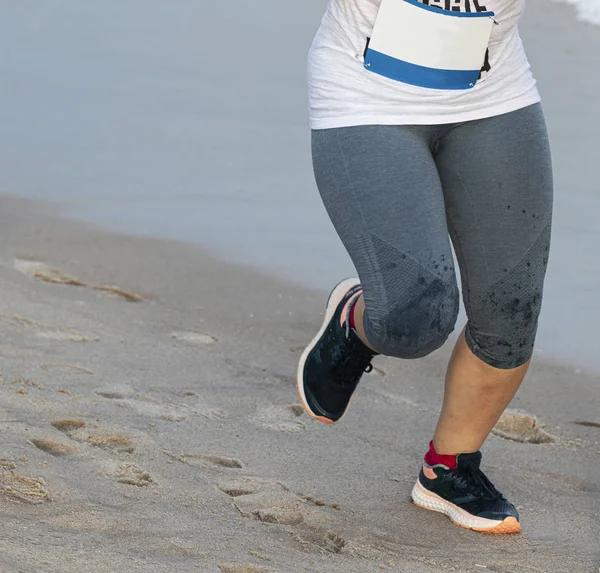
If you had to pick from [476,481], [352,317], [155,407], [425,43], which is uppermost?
[425,43]

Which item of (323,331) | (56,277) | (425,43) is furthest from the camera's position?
(56,277)

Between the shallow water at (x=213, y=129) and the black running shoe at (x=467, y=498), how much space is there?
1460 mm

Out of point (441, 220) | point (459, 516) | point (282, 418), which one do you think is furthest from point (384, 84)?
point (282, 418)

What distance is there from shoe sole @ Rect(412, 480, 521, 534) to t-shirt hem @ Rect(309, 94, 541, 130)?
1.03 meters

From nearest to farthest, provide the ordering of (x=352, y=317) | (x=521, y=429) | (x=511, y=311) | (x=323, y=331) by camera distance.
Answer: (x=511, y=311) → (x=352, y=317) → (x=323, y=331) → (x=521, y=429)

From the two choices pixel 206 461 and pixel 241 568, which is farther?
pixel 206 461

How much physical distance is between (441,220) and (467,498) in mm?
811

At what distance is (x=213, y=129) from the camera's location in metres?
6.54

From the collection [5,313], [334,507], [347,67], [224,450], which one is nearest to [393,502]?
[334,507]

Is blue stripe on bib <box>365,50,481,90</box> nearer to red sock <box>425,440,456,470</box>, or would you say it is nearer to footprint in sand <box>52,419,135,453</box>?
red sock <box>425,440,456,470</box>

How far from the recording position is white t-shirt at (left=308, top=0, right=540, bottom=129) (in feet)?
7.58

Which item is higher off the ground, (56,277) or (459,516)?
(459,516)

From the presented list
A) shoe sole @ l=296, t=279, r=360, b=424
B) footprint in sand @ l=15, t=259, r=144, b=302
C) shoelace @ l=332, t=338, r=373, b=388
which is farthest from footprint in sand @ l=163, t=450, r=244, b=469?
footprint in sand @ l=15, t=259, r=144, b=302

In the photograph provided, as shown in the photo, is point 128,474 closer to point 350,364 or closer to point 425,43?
point 350,364
